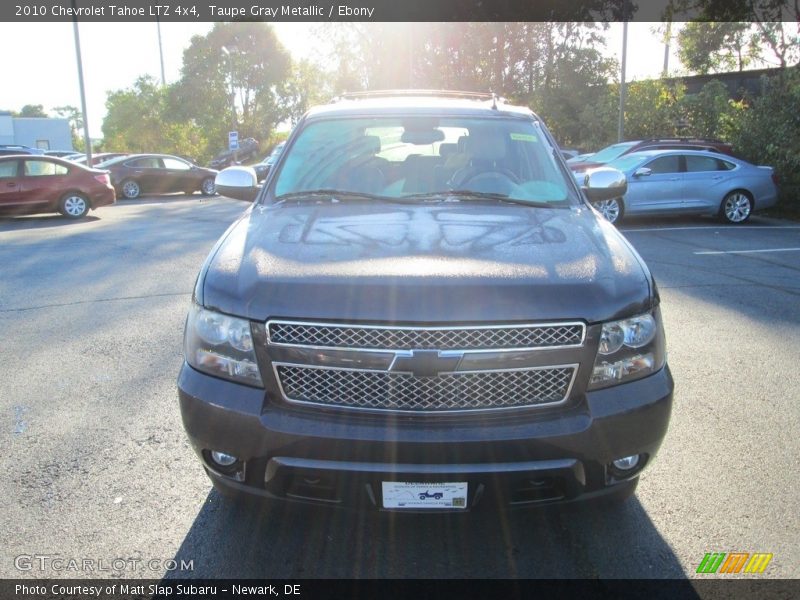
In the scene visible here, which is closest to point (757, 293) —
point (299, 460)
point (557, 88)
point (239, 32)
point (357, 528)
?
point (357, 528)

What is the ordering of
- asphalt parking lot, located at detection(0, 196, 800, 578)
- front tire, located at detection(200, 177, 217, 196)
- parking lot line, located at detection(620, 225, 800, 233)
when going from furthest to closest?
front tire, located at detection(200, 177, 217, 196), parking lot line, located at detection(620, 225, 800, 233), asphalt parking lot, located at detection(0, 196, 800, 578)

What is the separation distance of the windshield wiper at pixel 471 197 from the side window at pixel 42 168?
572 inches

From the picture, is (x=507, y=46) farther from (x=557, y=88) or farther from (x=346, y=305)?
(x=346, y=305)

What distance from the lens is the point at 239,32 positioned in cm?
4962

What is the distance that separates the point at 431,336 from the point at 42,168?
52.0ft

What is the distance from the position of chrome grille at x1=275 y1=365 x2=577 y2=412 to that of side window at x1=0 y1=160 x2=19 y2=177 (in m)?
15.4

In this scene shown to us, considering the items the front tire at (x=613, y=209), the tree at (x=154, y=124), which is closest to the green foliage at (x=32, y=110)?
the tree at (x=154, y=124)

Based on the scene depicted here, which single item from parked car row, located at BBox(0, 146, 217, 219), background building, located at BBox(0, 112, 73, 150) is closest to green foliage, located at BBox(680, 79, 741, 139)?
parked car row, located at BBox(0, 146, 217, 219)

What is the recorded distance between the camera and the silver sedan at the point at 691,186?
535 inches

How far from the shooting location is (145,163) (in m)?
23.1

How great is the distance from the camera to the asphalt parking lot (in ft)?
9.28

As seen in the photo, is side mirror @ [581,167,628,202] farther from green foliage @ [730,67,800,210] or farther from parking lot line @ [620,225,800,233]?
green foliage @ [730,67,800,210]

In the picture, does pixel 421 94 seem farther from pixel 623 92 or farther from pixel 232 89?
pixel 232 89

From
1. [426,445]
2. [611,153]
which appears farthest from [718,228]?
[426,445]
